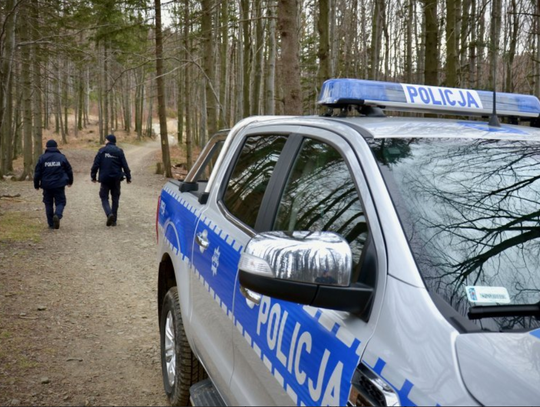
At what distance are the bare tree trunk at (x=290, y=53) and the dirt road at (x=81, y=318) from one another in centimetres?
371

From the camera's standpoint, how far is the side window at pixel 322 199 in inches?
76.1

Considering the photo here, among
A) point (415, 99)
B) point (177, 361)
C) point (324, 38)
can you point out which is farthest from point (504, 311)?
point (324, 38)

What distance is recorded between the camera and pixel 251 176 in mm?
2980

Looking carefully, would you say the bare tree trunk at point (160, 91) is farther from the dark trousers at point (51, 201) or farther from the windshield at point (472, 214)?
the windshield at point (472, 214)

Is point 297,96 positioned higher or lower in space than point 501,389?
higher

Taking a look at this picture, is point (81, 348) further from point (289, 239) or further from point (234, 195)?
point (289, 239)

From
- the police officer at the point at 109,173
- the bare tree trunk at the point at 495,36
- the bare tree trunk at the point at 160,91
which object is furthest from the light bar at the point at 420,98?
the bare tree trunk at the point at 160,91

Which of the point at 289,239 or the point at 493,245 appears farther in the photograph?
the point at 493,245

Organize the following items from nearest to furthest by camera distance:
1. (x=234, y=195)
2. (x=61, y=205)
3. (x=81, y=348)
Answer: (x=234, y=195) → (x=81, y=348) → (x=61, y=205)

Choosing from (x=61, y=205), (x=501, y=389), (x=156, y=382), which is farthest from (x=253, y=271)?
(x=61, y=205)

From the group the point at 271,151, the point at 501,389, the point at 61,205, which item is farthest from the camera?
the point at 61,205

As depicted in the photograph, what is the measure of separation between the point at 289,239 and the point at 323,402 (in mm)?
526

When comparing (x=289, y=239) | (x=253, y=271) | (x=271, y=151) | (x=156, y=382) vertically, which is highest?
(x=271, y=151)

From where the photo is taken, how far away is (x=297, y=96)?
9.60 meters
